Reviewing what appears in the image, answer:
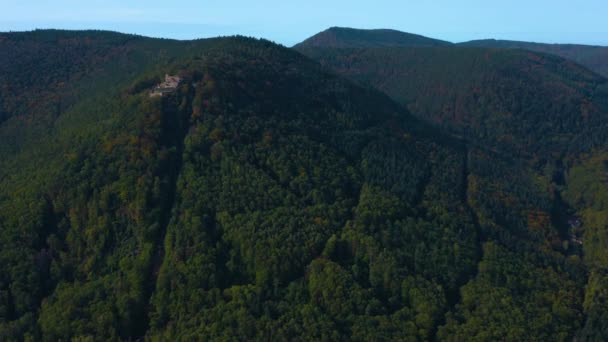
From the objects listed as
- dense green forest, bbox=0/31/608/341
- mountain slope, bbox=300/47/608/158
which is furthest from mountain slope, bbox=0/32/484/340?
mountain slope, bbox=300/47/608/158

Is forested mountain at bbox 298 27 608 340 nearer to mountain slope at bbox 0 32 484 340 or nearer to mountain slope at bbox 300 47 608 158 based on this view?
mountain slope at bbox 300 47 608 158

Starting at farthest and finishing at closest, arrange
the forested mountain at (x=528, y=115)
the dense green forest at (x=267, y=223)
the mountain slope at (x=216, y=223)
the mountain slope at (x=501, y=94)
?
the mountain slope at (x=501, y=94), the forested mountain at (x=528, y=115), the dense green forest at (x=267, y=223), the mountain slope at (x=216, y=223)

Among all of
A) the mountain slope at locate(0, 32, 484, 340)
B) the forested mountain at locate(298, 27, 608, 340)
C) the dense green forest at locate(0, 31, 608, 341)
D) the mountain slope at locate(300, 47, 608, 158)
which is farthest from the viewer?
the mountain slope at locate(300, 47, 608, 158)

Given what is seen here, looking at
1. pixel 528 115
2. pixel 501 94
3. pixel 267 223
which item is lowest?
pixel 267 223

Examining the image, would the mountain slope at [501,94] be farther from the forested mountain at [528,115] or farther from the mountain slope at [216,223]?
the mountain slope at [216,223]

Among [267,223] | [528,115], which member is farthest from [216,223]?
[528,115]

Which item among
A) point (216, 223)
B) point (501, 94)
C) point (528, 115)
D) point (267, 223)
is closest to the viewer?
point (267, 223)

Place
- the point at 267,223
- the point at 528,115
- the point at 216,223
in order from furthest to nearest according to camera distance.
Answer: the point at 528,115 → the point at 216,223 → the point at 267,223

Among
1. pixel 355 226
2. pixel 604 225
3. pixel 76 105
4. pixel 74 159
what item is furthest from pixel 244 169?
pixel 604 225

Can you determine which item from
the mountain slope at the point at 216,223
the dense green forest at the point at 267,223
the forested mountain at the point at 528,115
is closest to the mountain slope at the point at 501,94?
the forested mountain at the point at 528,115

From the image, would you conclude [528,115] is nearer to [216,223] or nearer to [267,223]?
[267,223]
